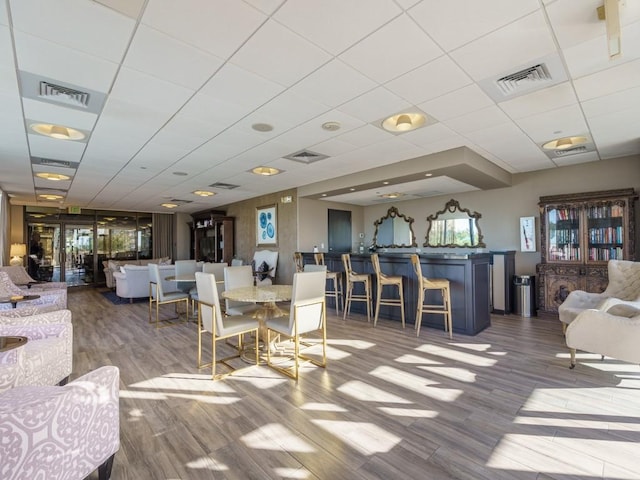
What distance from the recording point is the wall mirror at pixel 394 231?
27.2 ft

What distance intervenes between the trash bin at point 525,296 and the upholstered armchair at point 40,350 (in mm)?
6688

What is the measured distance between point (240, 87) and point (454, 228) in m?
6.19

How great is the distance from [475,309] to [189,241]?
11.2 m

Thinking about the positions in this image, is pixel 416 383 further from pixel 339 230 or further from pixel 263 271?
pixel 339 230

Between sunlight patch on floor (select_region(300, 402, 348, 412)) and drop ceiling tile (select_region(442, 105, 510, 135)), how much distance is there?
3252mm

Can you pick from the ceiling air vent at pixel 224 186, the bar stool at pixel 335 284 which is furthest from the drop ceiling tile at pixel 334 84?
the ceiling air vent at pixel 224 186

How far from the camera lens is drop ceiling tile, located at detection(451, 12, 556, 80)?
2.06 m

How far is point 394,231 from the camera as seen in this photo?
8648mm

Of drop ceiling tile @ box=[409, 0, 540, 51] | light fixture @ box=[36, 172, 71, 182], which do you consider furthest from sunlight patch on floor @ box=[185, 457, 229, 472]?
light fixture @ box=[36, 172, 71, 182]

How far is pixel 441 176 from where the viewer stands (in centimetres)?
534

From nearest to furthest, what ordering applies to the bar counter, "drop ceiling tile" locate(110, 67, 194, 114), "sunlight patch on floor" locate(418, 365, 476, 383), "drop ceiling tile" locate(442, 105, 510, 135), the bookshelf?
"drop ceiling tile" locate(110, 67, 194, 114) → "sunlight patch on floor" locate(418, 365, 476, 383) → "drop ceiling tile" locate(442, 105, 510, 135) → the bar counter → the bookshelf

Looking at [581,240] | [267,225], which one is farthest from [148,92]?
[581,240]

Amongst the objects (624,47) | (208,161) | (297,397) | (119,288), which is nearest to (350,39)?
(624,47)

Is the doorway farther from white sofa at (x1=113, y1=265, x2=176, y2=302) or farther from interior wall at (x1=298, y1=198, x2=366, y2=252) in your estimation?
white sofa at (x1=113, y1=265, x2=176, y2=302)
